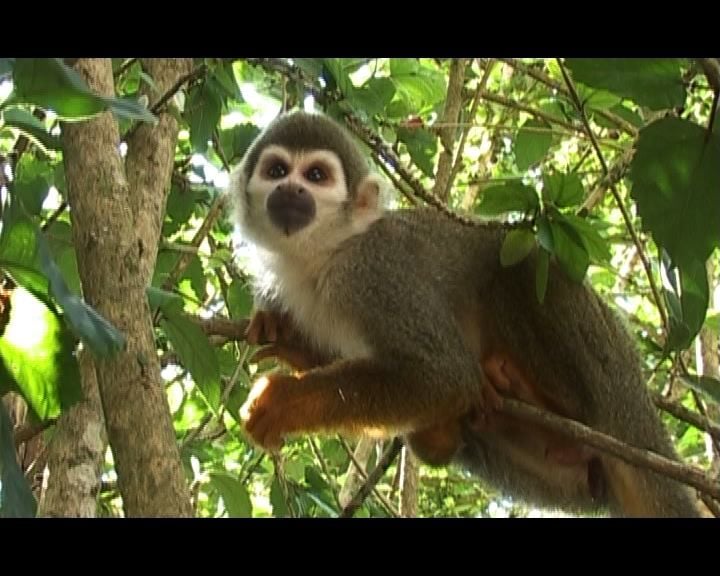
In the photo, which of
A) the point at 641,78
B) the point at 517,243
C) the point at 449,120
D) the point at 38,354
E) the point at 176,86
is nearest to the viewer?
the point at 38,354

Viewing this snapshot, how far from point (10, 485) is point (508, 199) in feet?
4.81

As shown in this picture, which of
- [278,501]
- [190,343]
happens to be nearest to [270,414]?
[278,501]

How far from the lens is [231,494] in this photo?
10.4ft

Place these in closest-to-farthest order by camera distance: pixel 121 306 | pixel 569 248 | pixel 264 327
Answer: pixel 121 306 < pixel 569 248 < pixel 264 327

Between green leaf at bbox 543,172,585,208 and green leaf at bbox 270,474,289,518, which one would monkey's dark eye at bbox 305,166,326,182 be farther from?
green leaf at bbox 543,172,585,208

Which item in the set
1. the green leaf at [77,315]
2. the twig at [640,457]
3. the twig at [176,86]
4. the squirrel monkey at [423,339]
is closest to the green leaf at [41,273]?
the green leaf at [77,315]

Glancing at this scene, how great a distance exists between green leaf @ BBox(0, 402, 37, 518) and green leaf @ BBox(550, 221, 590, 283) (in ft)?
4.76

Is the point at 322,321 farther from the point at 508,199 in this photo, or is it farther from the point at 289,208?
the point at 508,199

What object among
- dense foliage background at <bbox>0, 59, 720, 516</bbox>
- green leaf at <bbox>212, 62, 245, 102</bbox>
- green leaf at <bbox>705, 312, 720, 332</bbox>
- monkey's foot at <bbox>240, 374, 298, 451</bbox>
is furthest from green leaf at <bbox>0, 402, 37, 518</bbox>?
green leaf at <bbox>705, 312, 720, 332</bbox>

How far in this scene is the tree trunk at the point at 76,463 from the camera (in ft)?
7.22

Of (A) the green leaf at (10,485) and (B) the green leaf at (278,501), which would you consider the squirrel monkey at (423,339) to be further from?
(A) the green leaf at (10,485)

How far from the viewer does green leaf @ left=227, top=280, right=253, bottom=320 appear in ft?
12.3

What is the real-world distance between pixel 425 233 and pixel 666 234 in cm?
186

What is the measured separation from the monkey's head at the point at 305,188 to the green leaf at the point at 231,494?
31.8 inches
